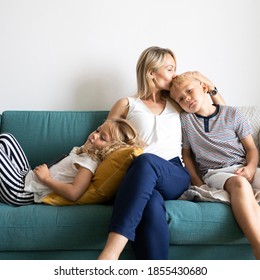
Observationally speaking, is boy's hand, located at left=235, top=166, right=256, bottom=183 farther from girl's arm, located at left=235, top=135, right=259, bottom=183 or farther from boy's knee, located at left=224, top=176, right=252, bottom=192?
boy's knee, located at left=224, top=176, right=252, bottom=192

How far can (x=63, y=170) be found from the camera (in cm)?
153

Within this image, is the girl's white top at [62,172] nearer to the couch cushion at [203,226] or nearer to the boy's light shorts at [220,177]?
the couch cushion at [203,226]

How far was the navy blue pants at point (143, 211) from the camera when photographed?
3.75 ft

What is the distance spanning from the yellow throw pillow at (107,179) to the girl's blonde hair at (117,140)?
0.20 ft

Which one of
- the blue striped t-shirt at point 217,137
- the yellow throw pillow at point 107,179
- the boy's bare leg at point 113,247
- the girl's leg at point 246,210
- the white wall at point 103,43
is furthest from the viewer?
the white wall at point 103,43

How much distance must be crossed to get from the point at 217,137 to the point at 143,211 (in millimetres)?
691

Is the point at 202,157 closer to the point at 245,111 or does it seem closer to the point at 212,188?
the point at 212,188

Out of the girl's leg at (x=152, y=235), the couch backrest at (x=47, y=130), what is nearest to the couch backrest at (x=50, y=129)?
the couch backrest at (x=47, y=130)

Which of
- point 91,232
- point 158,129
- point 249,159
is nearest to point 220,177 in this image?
point 249,159

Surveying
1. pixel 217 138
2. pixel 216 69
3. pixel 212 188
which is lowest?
pixel 212 188

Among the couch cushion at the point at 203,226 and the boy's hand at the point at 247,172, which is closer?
the couch cushion at the point at 203,226

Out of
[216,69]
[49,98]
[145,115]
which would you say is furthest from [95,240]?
[216,69]

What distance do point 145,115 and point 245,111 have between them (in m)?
0.65

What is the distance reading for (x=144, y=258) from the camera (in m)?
1.18
